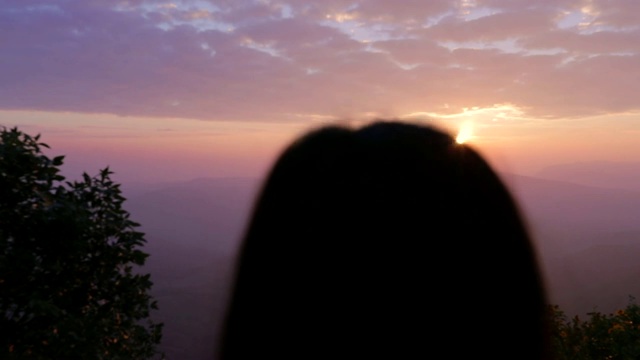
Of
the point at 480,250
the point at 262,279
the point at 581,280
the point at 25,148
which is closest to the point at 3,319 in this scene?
the point at 25,148

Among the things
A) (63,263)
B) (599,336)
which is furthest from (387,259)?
(599,336)

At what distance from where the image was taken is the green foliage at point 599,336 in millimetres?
12430

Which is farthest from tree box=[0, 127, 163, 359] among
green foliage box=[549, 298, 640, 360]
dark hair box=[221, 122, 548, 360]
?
green foliage box=[549, 298, 640, 360]

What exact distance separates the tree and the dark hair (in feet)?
27.5

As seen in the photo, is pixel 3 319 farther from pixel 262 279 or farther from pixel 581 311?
pixel 581 311

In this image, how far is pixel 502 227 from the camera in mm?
2086

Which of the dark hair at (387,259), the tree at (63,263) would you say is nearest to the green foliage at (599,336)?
the tree at (63,263)

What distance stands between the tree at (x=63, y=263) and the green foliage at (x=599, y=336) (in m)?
11.1

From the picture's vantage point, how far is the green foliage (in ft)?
40.8

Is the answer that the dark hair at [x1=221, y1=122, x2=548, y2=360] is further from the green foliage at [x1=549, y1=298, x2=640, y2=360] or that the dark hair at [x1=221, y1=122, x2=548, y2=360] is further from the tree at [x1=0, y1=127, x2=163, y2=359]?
the green foliage at [x1=549, y1=298, x2=640, y2=360]

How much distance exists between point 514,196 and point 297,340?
1170 mm

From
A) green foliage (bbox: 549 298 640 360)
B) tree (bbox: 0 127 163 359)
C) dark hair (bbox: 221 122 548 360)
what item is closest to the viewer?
dark hair (bbox: 221 122 548 360)

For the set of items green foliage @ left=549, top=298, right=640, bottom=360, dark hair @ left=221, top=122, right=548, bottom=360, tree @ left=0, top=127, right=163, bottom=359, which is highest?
dark hair @ left=221, top=122, right=548, bottom=360

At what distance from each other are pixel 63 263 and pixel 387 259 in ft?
33.9
